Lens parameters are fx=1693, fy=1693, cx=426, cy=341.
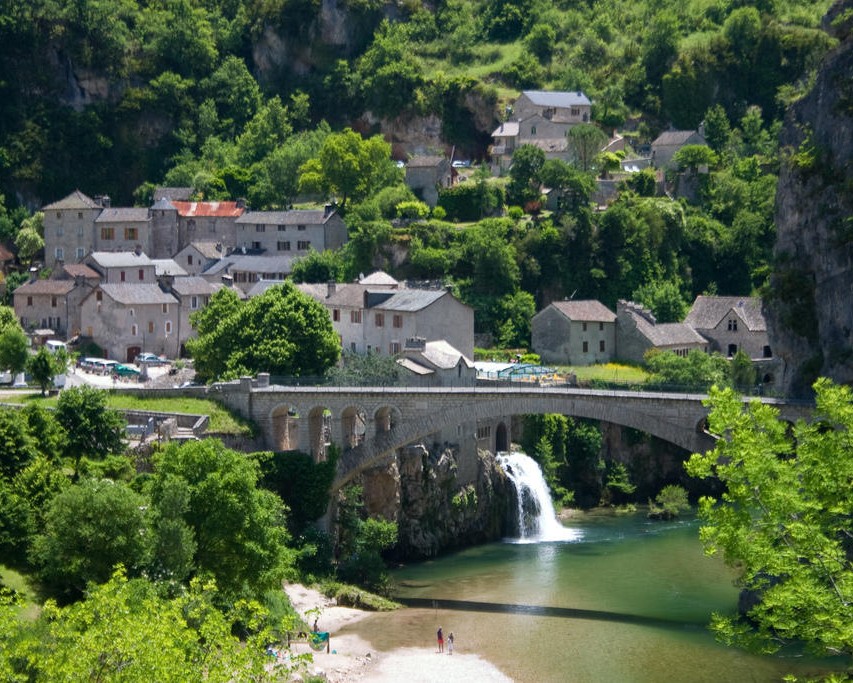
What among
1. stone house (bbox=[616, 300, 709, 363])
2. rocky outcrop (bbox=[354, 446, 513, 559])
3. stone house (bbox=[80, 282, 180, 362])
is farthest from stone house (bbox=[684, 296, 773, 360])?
stone house (bbox=[80, 282, 180, 362])

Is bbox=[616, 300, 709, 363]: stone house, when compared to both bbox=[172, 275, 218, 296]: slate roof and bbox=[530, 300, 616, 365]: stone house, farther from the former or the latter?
bbox=[172, 275, 218, 296]: slate roof

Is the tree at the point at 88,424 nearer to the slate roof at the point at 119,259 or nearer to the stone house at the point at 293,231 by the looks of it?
the slate roof at the point at 119,259

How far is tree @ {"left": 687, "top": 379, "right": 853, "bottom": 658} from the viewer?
133 feet

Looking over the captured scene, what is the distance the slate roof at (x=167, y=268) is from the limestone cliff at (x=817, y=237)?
48202 millimetres

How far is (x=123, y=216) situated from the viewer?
12544 centimetres

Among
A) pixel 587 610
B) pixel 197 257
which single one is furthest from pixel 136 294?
pixel 587 610

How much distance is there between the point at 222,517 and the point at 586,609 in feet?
55.5

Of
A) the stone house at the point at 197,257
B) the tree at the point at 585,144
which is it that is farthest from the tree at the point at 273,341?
the tree at the point at 585,144

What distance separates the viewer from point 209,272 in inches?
Result: 4724

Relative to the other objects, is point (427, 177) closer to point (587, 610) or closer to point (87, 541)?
point (587, 610)

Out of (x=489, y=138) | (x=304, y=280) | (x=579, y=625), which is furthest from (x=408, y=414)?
(x=489, y=138)

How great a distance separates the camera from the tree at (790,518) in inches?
1594

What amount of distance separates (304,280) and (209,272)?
8.18 m

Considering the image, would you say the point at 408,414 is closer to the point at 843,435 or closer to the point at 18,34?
the point at 843,435
